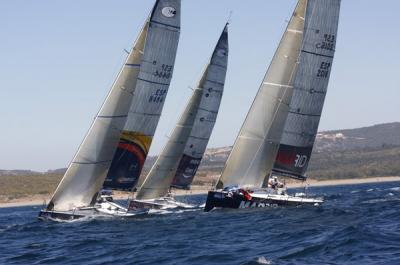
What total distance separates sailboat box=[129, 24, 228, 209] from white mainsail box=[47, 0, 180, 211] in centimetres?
914

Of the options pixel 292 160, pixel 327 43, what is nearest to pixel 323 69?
pixel 327 43

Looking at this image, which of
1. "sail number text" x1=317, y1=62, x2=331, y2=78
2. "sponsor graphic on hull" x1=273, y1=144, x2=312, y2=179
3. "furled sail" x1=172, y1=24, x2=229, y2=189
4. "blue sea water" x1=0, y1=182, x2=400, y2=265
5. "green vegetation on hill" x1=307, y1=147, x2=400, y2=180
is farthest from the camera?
"green vegetation on hill" x1=307, y1=147, x2=400, y2=180

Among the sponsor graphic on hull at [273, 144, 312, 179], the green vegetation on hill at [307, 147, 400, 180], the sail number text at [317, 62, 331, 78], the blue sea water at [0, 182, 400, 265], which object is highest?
the sail number text at [317, 62, 331, 78]

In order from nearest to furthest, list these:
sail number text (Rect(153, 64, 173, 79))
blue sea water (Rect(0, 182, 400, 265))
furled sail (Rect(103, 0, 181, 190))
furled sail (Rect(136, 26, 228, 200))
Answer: blue sea water (Rect(0, 182, 400, 265)) → furled sail (Rect(103, 0, 181, 190)) → sail number text (Rect(153, 64, 173, 79)) → furled sail (Rect(136, 26, 228, 200))

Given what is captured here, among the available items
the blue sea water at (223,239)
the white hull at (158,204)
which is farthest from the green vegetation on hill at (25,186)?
the blue sea water at (223,239)

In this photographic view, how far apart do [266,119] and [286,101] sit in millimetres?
2066

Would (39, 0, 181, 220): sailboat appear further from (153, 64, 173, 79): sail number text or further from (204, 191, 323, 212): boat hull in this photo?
(204, 191, 323, 212): boat hull

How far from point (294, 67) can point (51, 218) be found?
67.8 ft

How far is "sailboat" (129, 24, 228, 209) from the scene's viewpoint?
6034 cm

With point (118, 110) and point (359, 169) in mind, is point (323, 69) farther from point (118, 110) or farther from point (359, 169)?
A: point (359, 169)

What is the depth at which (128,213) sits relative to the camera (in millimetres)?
51281

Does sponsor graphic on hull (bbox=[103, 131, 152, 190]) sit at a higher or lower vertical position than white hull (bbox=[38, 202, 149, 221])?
higher

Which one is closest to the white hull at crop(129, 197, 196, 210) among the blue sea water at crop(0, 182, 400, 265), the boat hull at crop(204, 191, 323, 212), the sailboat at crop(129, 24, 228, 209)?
the sailboat at crop(129, 24, 228, 209)

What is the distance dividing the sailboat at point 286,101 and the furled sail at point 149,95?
6.31 m
